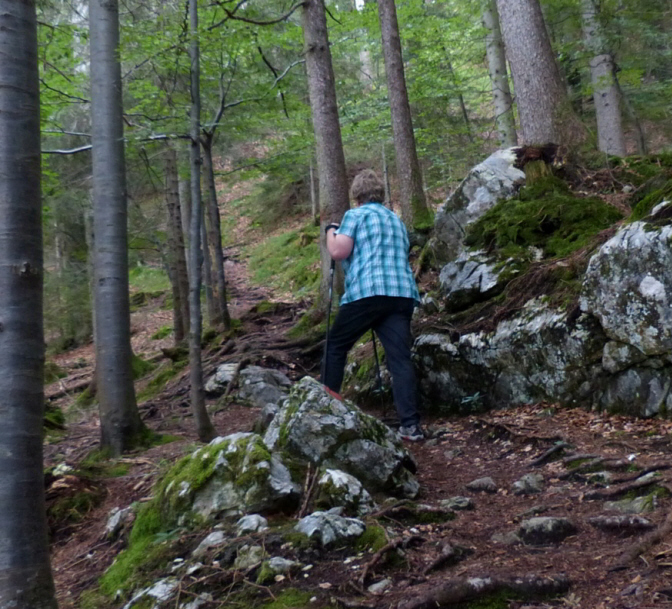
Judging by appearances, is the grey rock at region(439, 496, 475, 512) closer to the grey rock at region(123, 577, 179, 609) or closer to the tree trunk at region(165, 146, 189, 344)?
the grey rock at region(123, 577, 179, 609)

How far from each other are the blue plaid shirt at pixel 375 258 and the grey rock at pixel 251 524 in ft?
7.92

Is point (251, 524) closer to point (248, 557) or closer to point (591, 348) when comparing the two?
point (248, 557)

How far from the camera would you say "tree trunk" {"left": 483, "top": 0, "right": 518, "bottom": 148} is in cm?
1299

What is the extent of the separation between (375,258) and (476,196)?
2833mm

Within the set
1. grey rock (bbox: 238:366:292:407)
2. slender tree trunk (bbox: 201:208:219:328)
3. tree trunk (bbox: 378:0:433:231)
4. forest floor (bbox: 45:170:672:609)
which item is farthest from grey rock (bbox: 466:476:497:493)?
slender tree trunk (bbox: 201:208:219:328)

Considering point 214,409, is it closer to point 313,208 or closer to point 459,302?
point 459,302

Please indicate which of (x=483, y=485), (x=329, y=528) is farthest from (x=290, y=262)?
(x=329, y=528)

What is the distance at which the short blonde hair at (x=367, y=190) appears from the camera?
5.41 m

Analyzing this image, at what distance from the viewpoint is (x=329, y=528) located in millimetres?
2838

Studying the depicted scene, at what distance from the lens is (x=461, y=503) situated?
135 inches

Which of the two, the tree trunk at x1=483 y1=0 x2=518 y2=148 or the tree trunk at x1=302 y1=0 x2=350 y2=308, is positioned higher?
the tree trunk at x1=483 y1=0 x2=518 y2=148

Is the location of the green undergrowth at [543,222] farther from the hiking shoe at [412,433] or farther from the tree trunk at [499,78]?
the tree trunk at [499,78]

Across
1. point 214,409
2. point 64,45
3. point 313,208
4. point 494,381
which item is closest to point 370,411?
point 494,381

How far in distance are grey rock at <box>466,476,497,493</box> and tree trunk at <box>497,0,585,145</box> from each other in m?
5.07
